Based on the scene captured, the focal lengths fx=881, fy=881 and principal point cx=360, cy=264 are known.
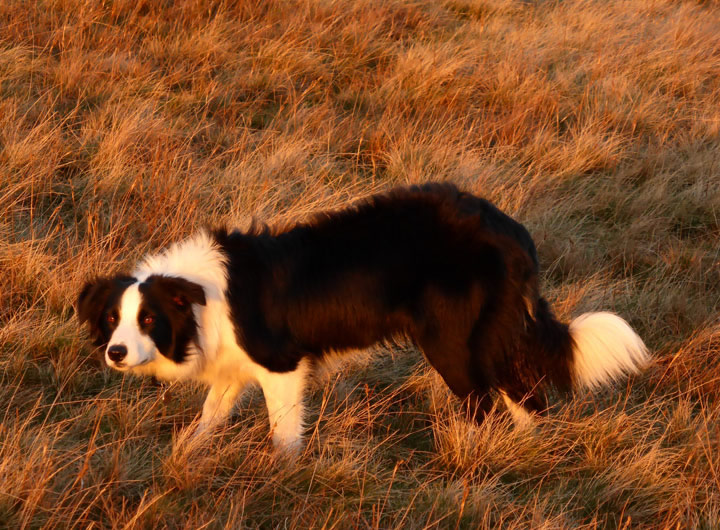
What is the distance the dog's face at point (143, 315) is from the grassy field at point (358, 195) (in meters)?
0.34

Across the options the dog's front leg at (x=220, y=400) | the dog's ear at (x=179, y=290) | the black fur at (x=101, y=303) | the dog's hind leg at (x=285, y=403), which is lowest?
the dog's front leg at (x=220, y=400)

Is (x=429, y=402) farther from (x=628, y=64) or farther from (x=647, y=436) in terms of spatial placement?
(x=628, y=64)

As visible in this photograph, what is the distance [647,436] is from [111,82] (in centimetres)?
505

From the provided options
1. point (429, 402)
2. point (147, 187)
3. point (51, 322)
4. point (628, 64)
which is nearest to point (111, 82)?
point (147, 187)

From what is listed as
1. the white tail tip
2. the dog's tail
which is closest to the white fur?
the dog's tail

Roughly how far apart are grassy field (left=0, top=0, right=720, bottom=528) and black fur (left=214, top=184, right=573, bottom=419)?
32 cm

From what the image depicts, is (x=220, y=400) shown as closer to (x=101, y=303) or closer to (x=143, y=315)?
(x=143, y=315)

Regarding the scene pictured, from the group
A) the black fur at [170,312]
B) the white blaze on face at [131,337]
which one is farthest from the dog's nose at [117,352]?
the black fur at [170,312]

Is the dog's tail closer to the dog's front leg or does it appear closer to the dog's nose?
the dog's front leg

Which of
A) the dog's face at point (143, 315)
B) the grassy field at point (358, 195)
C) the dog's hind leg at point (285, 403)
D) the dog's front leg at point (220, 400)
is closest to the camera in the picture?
the grassy field at point (358, 195)

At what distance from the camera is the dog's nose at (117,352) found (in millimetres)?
3668

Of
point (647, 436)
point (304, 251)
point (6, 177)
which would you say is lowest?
point (6, 177)

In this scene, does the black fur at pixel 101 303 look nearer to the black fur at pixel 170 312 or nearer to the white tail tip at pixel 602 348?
the black fur at pixel 170 312

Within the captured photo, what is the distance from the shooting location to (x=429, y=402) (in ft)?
14.6
